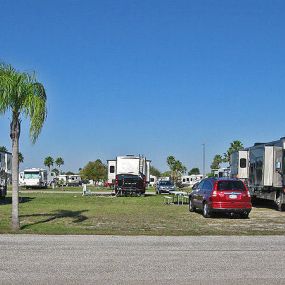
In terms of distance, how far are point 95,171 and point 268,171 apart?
10003cm

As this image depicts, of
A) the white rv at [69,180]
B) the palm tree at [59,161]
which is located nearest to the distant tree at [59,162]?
the palm tree at [59,161]

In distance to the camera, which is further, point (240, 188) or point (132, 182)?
point (132, 182)

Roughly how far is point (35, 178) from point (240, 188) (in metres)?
46.9

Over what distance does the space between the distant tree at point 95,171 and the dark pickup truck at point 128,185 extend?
257ft

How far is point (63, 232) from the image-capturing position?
15.1 meters

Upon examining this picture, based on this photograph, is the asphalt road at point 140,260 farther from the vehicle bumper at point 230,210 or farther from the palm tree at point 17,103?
the vehicle bumper at point 230,210

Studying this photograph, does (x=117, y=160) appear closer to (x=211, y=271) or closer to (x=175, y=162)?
(x=211, y=271)

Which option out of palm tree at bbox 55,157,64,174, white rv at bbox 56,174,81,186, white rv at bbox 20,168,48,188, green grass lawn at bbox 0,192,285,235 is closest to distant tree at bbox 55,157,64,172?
palm tree at bbox 55,157,64,174

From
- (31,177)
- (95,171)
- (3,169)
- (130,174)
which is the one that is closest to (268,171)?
(3,169)

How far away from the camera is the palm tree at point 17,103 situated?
53.2 ft

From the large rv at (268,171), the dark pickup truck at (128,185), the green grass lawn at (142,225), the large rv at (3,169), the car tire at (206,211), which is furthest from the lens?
the dark pickup truck at (128,185)

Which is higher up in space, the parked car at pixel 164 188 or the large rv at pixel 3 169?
the large rv at pixel 3 169

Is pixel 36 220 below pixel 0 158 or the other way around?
below

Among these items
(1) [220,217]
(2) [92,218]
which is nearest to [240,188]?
(1) [220,217]
